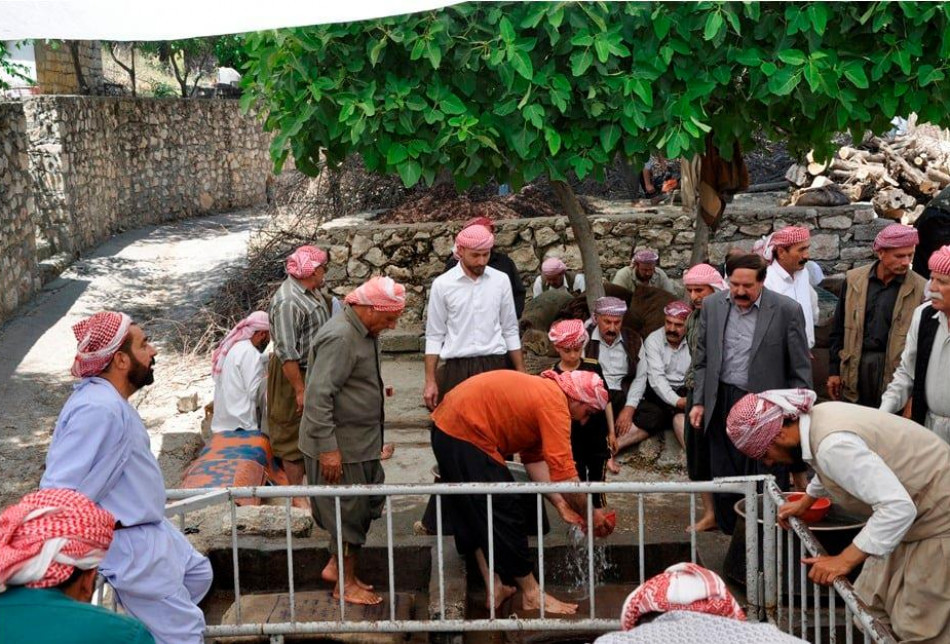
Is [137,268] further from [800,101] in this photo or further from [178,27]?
[178,27]

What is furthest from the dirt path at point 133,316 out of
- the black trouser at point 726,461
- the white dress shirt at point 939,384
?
the white dress shirt at point 939,384

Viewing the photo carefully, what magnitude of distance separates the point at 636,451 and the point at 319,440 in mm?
3281

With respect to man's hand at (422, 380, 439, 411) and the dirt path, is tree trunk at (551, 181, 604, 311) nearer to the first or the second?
man's hand at (422, 380, 439, 411)

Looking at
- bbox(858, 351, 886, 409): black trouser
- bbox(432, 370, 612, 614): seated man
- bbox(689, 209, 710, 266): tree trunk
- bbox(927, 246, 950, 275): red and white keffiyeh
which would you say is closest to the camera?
bbox(927, 246, 950, 275): red and white keffiyeh

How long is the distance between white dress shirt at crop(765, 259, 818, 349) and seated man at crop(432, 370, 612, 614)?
90.5 inches

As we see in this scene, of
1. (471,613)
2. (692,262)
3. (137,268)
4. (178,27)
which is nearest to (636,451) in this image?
(692,262)

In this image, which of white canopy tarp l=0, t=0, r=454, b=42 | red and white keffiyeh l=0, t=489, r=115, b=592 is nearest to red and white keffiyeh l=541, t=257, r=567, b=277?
white canopy tarp l=0, t=0, r=454, b=42

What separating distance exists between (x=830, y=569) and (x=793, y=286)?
3.47 meters

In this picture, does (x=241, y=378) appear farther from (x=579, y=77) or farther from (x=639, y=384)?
(x=579, y=77)

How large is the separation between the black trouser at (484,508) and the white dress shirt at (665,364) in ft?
8.11

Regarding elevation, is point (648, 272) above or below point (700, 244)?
below

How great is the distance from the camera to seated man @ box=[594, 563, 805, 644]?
2539mm

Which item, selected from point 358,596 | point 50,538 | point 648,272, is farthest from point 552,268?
point 50,538

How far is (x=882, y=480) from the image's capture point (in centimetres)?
371
